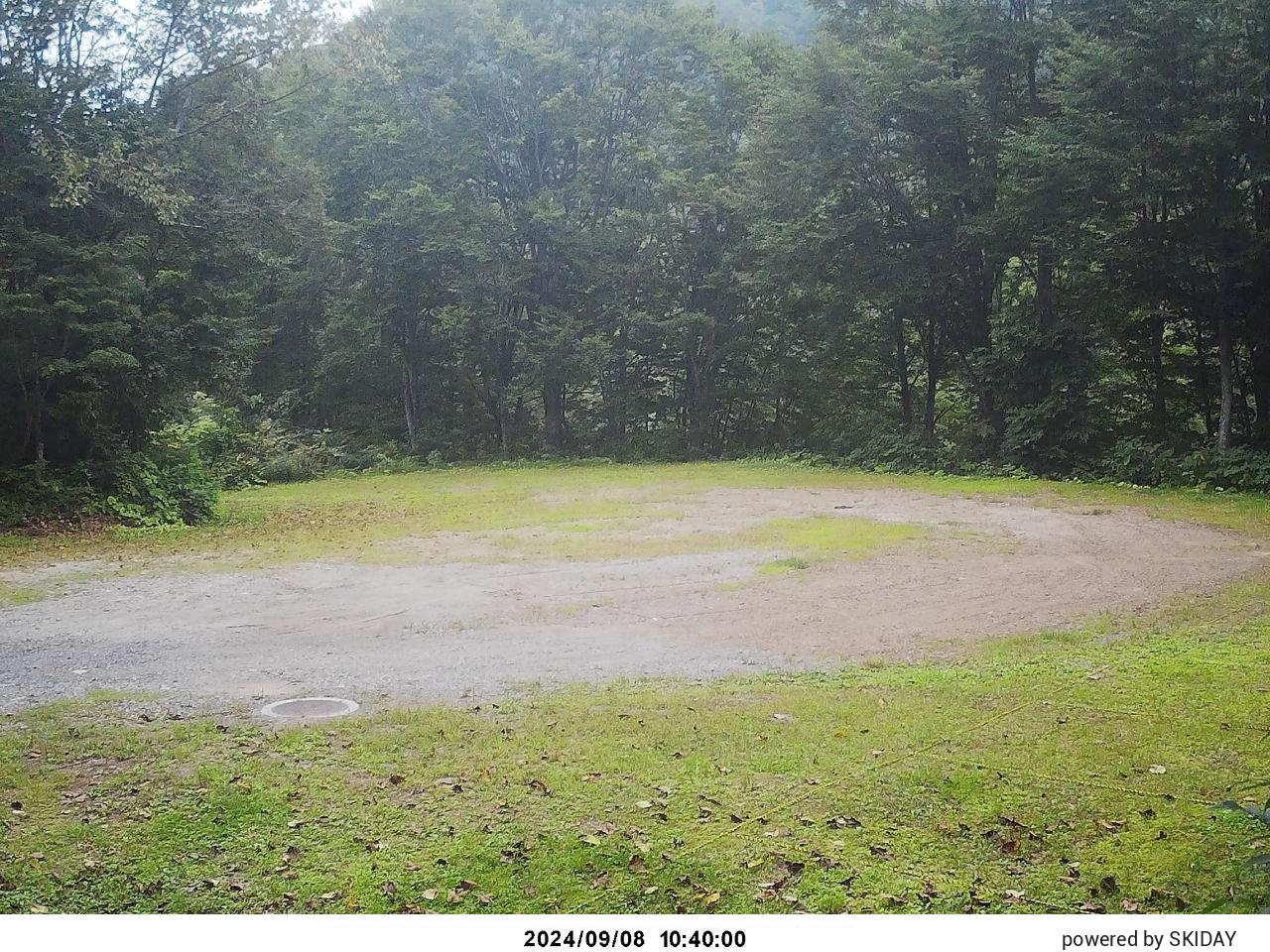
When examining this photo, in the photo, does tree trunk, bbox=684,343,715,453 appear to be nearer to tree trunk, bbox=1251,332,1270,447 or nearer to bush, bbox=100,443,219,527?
tree trunk, bbox=1251,332,1270,447

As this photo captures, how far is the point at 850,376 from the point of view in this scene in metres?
23.6

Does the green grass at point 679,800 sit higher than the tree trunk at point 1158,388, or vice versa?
the tree trunk at point 1158,388

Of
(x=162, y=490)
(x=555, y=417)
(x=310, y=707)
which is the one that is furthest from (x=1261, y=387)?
(x=555, y=417)

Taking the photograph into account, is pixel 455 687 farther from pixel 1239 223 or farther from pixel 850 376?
pixel 850 376

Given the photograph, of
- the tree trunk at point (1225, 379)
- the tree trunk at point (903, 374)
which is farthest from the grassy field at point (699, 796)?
the tree trunk at point (903, 374)

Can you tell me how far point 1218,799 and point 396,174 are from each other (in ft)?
82.2

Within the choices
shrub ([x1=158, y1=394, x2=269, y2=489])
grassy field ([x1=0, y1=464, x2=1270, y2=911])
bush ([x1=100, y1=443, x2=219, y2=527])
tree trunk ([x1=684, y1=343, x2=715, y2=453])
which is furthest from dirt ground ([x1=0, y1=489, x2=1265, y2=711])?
tree trunk ([x1=684, y1=343, x2=715, y2=453])

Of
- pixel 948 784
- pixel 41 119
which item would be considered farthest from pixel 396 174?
pixel 948 784

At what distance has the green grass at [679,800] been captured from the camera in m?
3.07

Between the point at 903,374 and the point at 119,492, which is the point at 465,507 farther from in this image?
the point at 903,374

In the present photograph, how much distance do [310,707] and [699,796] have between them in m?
2.19

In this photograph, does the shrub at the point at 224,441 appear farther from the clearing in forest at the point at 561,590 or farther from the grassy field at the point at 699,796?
the grassy field at the point at 699,796

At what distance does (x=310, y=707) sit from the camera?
504cm

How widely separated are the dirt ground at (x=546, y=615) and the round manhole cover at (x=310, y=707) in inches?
4.3
